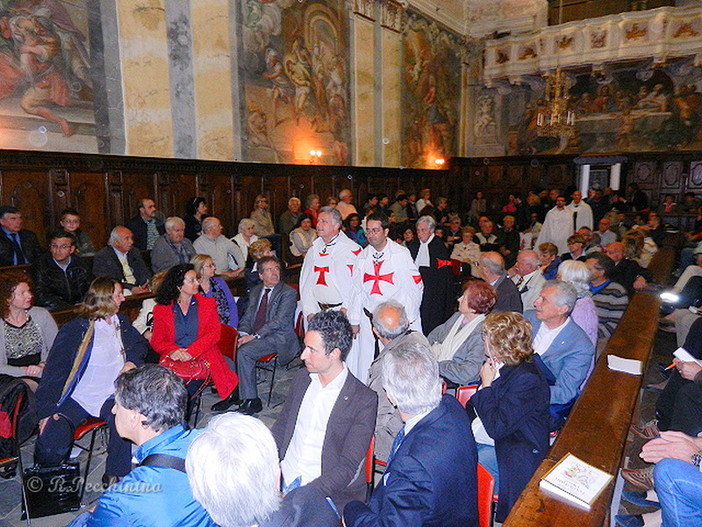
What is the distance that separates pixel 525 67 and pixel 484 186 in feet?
15.0

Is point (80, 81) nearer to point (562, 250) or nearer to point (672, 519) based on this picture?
point (672, 519)

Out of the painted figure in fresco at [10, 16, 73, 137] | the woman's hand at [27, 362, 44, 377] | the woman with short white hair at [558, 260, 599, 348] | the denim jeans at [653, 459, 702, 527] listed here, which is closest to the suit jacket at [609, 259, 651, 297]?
the woman with short white hair at [558, 260, 599, 348]

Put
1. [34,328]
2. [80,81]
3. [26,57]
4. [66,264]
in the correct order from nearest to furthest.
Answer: [34,328]
[66,264]
[26,57]
[80,81]

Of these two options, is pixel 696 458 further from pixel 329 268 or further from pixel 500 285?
pixel 329 268

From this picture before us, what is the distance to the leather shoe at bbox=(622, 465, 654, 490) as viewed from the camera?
11.4 ft

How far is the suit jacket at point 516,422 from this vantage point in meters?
2.67

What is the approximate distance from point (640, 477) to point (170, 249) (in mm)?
5920

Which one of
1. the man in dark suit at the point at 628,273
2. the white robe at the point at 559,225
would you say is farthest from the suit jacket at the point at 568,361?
the white robe at the point at 559,225

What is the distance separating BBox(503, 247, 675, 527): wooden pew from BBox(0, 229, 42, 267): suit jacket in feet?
21.7

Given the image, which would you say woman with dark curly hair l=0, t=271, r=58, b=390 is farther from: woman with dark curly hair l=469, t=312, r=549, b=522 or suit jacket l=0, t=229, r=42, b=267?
woman with dark curly hair l=469, t=312, r=549, b=522

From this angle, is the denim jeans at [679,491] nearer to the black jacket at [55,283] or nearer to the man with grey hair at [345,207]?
the black jacket at [55,283]

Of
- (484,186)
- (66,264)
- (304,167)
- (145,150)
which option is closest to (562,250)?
(304,167)

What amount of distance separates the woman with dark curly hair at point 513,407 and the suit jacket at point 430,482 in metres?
0.55

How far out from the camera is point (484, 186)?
19.6m
